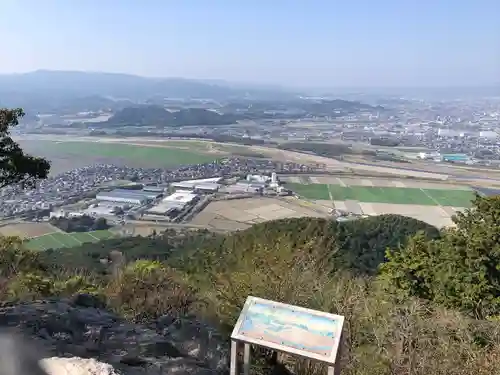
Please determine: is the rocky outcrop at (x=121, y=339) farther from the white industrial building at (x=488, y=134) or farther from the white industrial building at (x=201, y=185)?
the white industrial building at (x=488, y=134)

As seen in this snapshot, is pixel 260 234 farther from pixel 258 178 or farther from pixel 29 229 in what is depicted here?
pixel 258 178

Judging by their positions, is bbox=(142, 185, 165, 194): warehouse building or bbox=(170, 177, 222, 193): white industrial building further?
bbox=(170, 177, 222, 193): white industrial building

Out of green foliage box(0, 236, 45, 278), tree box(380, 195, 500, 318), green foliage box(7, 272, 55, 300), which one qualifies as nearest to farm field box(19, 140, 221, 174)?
green foliage box(0, 236, 45, 278)

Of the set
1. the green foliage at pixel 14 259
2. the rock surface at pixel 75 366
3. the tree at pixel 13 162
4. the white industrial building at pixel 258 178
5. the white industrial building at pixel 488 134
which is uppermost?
the tree at pixel 13 162


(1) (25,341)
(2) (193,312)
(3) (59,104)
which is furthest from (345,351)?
(3) (59,104)

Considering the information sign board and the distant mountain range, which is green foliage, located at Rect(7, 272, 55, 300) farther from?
the distant mountain range

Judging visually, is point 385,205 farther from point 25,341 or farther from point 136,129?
point 136,129

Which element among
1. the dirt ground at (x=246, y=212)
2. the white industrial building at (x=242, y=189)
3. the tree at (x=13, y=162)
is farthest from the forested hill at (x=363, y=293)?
the white industrial building at (x=242, y=189)
